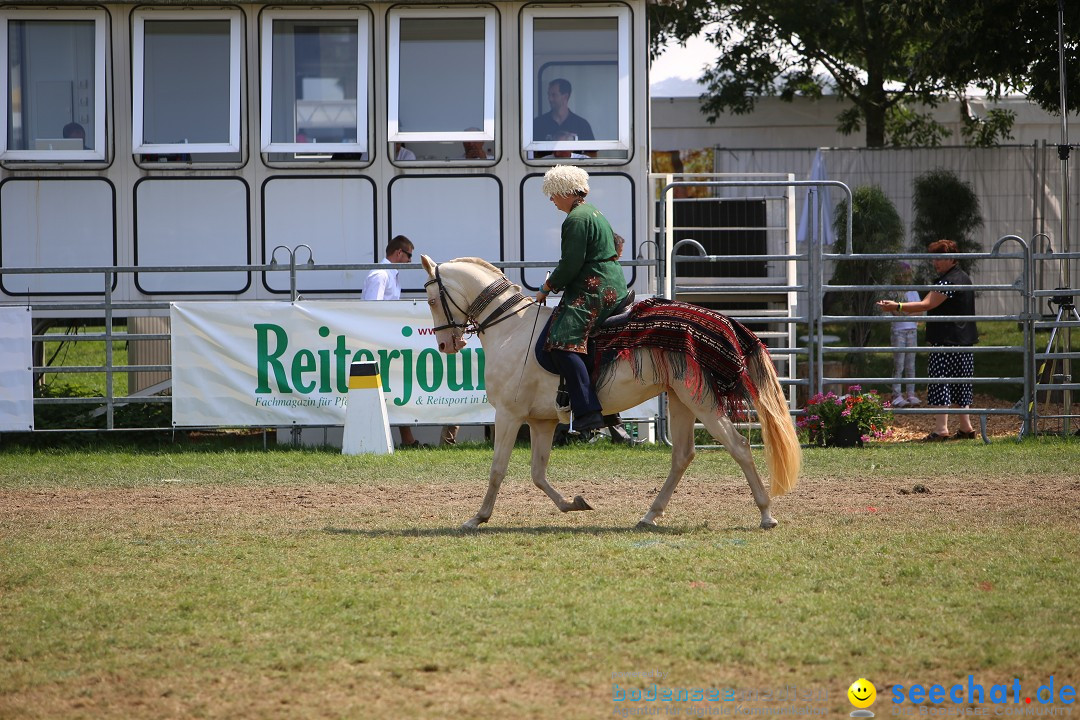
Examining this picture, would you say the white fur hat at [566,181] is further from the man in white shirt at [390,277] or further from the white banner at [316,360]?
the man in white shirt at [390,277]

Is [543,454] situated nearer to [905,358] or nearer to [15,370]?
[15,370]

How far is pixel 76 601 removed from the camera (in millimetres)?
5879

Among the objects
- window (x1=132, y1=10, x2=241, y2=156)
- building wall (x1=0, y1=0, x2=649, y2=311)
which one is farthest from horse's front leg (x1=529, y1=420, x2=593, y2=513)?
window (x1=132, y1=10, x2=241, y2=156)

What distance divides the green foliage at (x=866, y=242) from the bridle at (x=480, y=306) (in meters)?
11.2

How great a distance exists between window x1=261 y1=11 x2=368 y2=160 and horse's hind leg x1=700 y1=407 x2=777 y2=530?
254 inches

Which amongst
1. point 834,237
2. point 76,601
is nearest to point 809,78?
point 834,237

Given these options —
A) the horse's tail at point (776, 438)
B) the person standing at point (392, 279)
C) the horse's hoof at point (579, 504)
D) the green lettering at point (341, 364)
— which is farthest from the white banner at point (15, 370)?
the horse's tail at point (776, 438)

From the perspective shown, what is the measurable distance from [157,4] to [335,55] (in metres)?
1.86

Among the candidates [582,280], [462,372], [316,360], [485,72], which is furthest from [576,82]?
[582,280]

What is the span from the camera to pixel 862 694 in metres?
4.32

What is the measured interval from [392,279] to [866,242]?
8.72 m

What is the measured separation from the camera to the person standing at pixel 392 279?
12.5 m

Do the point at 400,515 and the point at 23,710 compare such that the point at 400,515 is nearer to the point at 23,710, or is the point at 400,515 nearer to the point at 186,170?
the point at 23,710

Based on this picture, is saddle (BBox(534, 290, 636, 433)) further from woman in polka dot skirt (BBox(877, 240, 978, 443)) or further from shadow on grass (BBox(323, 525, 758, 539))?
woman in polka dot skirt (BBox(877, 240, 978, 443))
